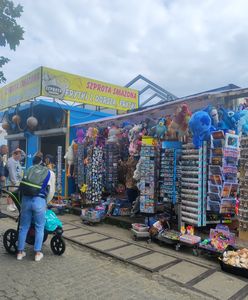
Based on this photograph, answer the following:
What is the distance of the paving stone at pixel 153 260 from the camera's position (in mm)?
5088

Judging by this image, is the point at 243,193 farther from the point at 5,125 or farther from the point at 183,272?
the point at 5,125

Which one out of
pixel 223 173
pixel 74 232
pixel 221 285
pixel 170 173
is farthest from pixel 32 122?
pixel 221 285

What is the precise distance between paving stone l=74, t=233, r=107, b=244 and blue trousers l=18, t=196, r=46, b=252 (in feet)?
4.59

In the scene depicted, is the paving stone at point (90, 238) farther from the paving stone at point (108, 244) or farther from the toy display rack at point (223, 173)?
the toy display rack at point (223, 173)

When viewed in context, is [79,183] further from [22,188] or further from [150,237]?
[22,188]

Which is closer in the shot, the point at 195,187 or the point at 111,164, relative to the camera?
the point at 195,187

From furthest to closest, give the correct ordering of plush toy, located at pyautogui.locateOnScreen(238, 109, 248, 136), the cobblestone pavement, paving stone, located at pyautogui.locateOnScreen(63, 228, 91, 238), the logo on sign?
1. the logo on sign
2. paving stone, located at pyautogui.locateOnScreen(63, 228, 91, 238)
3. plush toy, located at pyautogui.locateOnScreen(238, 109, 248, 136)
4. the cobblestone pavement

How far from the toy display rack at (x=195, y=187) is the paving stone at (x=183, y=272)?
101 cm

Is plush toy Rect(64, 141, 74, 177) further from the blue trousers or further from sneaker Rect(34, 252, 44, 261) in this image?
sneaker Rect(34, 252, 44, 261)

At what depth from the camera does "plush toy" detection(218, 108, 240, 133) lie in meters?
6.05

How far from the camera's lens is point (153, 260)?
5320 mm

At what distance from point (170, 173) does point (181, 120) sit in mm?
1127

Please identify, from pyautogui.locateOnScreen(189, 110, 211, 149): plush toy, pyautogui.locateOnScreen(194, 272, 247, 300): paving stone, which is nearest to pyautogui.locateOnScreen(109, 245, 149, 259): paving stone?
pyautogui.locateOnScreen(194, 272, 247, 300): paving stone

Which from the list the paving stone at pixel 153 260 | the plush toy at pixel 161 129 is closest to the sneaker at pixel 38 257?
the paving stone at pixel 153 260
